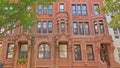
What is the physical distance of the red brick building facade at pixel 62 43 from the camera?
2609cm

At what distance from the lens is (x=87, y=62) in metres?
26.1

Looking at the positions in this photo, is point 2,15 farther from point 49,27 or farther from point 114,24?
point 49,27

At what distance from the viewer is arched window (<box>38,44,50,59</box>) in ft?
88.0

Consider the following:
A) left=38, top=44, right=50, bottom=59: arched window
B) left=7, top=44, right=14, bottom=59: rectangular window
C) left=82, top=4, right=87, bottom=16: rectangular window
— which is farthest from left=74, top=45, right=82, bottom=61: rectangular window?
left=7, top=44, right=14, bottom=59: rectangular window

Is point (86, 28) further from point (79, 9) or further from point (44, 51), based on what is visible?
point (44, 51)

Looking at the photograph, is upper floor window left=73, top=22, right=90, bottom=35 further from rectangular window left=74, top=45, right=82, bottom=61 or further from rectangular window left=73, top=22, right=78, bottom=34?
rectangular window left=74, top=45, right=82, bottom=61

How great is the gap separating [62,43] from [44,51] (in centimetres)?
298

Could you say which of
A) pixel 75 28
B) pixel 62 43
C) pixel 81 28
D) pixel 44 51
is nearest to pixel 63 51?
pixel 62 43

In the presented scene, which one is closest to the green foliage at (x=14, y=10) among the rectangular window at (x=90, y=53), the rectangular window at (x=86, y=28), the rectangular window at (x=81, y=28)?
the rectangular window at (x=90, y=53)

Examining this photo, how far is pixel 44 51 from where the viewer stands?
1073 inches

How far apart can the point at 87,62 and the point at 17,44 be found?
10.5 meters

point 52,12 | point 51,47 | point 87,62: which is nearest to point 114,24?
point 87,62

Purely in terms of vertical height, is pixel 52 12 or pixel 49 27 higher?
pixel 52 12

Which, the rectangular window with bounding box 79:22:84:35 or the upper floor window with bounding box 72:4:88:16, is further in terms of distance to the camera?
the upper floor window with bounding box 72:4:88:16
